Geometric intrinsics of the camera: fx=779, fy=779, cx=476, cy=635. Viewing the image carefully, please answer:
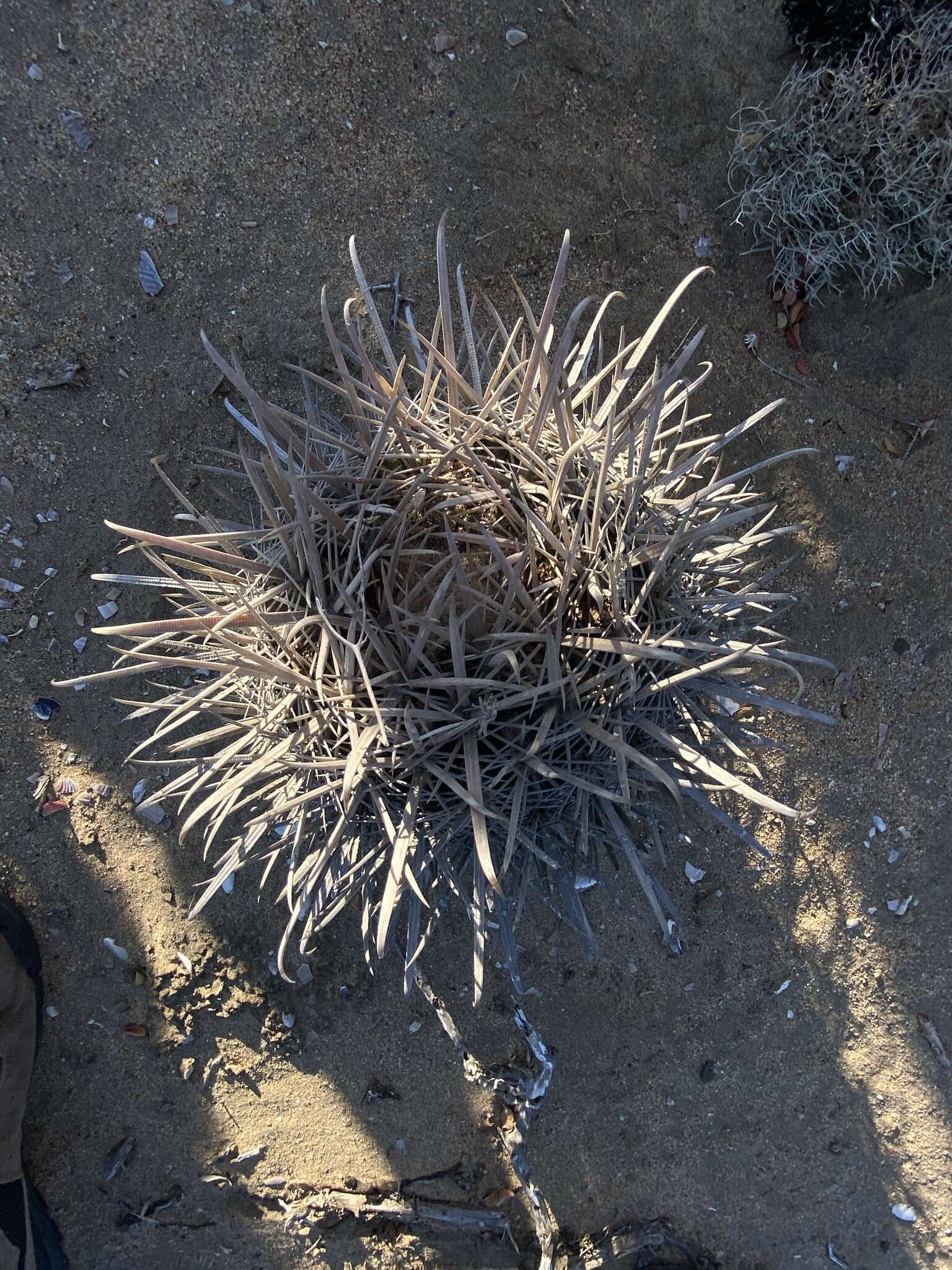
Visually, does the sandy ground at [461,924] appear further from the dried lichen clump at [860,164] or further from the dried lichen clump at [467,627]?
the dried lichen clump at [467,627]

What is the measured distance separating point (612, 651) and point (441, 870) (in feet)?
1.05

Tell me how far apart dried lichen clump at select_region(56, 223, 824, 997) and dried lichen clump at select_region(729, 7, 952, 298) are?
65 cm

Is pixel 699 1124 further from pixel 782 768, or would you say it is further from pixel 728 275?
pixel 728 275

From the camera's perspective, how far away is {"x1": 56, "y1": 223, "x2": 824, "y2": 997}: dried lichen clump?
64cm

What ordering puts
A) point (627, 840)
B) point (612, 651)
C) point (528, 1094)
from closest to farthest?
1. point (612, 651)
2. point (627, 840)
3. point (528, 1094)

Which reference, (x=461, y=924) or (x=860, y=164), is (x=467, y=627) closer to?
(x=461, y=924)

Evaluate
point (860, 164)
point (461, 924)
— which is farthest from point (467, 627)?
point (860, 164)

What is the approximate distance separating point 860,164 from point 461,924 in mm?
1382

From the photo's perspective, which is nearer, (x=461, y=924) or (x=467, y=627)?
(x=467, y=627)

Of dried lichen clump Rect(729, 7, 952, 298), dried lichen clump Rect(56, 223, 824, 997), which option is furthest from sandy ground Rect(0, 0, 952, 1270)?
dried lichen clump Rect(56, 223, 824, 997)

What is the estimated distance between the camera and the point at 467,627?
0.68m

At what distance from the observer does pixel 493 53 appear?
1.30 m

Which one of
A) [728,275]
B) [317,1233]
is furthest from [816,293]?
[317,1233]

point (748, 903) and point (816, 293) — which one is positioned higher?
point (816, 293)
